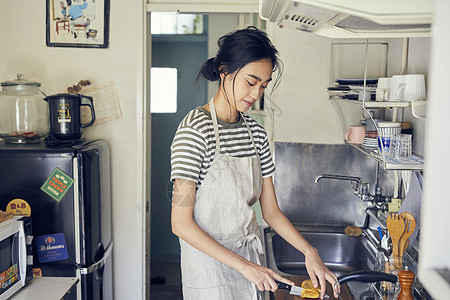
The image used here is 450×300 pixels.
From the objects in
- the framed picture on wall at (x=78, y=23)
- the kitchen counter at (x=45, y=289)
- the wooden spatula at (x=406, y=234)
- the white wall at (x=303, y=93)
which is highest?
the framed picture on wall at (x=78, y=23)

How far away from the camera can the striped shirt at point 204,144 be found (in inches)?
61.7

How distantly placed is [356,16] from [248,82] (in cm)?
77

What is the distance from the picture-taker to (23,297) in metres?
1.84

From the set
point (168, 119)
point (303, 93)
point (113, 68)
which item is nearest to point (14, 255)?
point (113, 68)

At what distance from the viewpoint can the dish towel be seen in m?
1.84

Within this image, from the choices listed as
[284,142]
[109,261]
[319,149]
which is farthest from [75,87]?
[319,149]

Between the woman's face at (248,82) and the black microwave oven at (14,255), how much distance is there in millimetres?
997

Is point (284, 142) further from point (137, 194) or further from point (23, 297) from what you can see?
point (23, 297)

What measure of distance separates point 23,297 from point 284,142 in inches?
55.4

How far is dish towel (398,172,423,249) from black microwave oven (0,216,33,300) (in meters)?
1.47

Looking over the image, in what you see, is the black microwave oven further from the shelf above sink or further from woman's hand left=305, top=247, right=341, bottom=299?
the shelf above sink

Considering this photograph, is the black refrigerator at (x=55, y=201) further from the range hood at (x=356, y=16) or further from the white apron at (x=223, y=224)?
the range hood at (x=356, y=16)

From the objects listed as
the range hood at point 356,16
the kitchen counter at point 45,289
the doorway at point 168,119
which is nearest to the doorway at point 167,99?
the doorway at point 168,119

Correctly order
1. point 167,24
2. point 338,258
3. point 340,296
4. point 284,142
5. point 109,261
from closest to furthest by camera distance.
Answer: point 340,296, point 338,258, point 284,142, point 109,261, point 167,24
